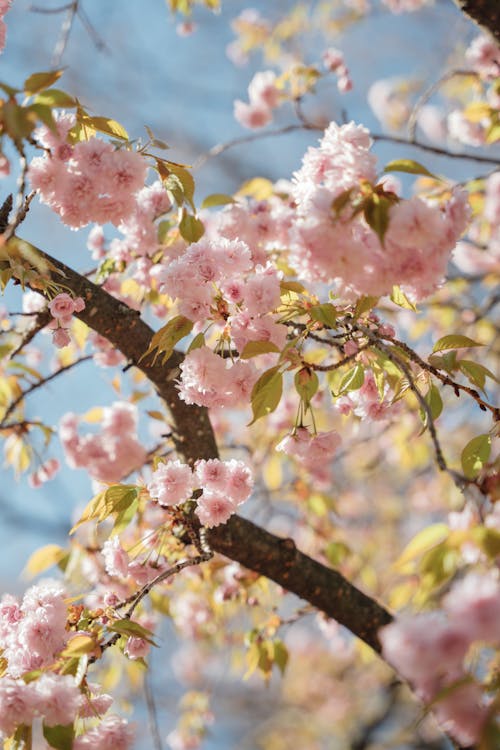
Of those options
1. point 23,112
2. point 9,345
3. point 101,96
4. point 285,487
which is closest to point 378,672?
point 285,487

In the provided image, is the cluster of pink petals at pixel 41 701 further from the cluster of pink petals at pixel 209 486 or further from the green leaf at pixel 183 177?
the green leaf at pixel 183 177

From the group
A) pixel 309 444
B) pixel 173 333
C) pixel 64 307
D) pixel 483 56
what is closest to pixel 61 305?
pixel 64 307

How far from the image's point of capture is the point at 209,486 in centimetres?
137

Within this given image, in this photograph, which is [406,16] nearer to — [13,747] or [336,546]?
[336,546]

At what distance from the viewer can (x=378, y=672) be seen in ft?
15.1

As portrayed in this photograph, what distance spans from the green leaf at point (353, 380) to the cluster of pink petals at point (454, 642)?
59 centimetres

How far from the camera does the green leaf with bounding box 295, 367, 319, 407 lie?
1.20 metres

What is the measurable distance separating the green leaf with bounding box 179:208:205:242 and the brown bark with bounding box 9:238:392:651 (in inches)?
10.1

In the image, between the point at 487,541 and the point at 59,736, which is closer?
the point at 487,541

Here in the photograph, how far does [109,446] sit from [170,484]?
3.13ft

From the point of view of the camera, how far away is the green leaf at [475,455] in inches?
46.6

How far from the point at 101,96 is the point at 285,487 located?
13.9 ft

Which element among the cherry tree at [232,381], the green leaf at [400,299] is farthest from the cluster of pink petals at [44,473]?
the green leaf at [400,299]

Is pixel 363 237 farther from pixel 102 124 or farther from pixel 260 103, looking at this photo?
pixel 260 103
